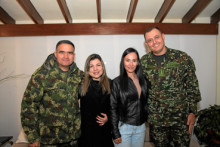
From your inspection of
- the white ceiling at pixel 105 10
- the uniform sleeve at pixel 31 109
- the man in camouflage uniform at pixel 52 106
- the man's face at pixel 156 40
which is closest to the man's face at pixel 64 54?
the man in camouflage uniform at pixel 52 106

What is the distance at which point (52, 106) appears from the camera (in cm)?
164

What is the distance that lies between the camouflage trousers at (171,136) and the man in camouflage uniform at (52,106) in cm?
101

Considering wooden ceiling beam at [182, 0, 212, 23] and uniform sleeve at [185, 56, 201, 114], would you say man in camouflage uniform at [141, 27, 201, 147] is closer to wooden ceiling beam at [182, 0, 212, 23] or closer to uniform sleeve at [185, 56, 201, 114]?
uniform sleeve at [185, 56, 201, 114]

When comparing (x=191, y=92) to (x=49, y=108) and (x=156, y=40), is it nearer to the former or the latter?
(x=156, y=40)

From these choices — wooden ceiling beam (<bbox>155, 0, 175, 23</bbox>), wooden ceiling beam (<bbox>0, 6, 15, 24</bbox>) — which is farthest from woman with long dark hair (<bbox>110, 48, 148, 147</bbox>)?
wooden ceiling beam (<bbox>0, 6, 15, 24</bbox>)

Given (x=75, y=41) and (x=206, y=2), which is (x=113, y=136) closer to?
(x=75, y=41)

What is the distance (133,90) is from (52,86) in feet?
3.23

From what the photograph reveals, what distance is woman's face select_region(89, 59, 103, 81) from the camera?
67.2 inches

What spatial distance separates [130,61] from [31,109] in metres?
1.30

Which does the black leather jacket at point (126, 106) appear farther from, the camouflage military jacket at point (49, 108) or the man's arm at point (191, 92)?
the man's arm at point (191, 92)

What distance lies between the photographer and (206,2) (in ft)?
7.86

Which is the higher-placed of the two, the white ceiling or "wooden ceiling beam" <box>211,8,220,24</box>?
the white ceiling

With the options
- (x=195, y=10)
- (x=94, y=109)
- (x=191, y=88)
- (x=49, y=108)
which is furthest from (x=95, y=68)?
(x=195, y=10)

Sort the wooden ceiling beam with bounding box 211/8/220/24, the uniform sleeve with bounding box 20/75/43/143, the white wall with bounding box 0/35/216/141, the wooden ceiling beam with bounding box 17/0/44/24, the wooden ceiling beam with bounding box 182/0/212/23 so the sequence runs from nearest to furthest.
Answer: the uniform sleeve with bounding box 20/75/43/143 < the wooden ceiling beam with bounding box 17/0/44/24 < the wooden ceiling beam with bounding box 182/0/212/23 < the wooden ceiling beam with bounding box 211/8/220/24 < the white wall with bounding box 0/35/216/141
